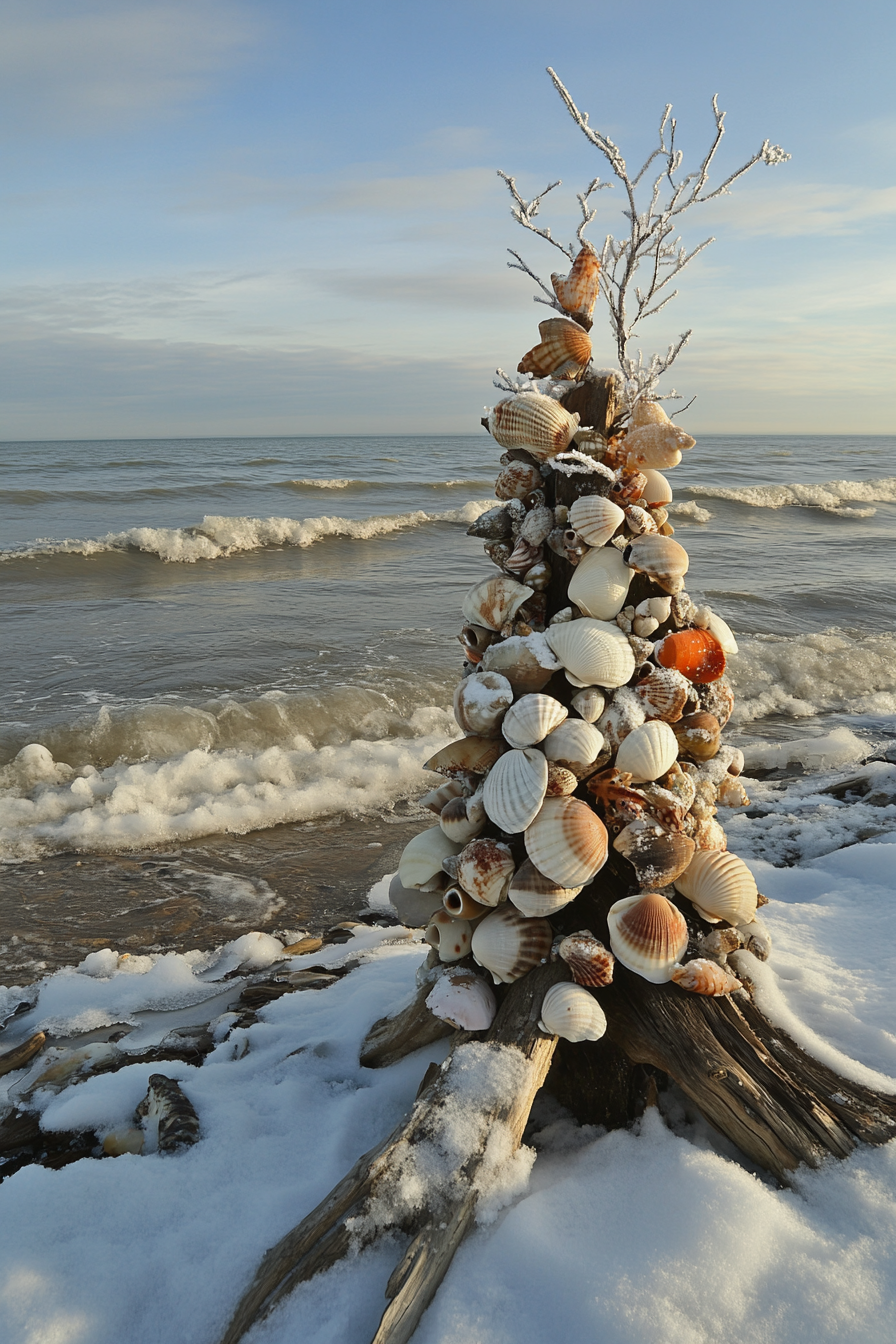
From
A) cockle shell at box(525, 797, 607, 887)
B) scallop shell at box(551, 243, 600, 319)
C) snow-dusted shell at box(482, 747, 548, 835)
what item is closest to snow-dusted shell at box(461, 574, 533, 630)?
snow-dusted shell at box(482, 747, 548, 835)

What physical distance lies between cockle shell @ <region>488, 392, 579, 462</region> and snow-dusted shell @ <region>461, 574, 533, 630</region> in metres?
0.38

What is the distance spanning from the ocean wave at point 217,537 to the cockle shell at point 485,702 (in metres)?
13.0

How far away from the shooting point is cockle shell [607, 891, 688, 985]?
1987 mm

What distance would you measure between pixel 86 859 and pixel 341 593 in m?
8.89

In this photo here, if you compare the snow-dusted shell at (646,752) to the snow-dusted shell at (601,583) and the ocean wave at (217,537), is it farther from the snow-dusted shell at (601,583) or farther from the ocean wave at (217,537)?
the ocean wave at (217,537)

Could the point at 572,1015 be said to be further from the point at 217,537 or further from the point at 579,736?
the point at 217,537

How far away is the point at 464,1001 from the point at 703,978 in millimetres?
637

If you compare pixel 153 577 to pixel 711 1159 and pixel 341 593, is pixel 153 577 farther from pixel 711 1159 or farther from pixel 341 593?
pixel 711 1159

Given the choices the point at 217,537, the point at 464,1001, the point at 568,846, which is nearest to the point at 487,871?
the point at 568,846

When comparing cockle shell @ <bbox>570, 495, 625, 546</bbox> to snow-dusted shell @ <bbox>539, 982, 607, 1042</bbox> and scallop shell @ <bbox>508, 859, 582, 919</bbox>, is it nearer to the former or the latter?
scallop shell @ <bbox>508, 859, 582, 919</bbox>

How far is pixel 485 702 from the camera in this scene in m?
2.20

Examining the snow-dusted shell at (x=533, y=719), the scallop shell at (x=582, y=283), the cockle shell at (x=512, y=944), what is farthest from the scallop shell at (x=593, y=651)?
the scallop shell at (x=582, y=283)

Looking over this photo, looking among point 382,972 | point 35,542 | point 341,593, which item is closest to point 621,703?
point 382,972

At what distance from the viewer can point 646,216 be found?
2.40 meters
